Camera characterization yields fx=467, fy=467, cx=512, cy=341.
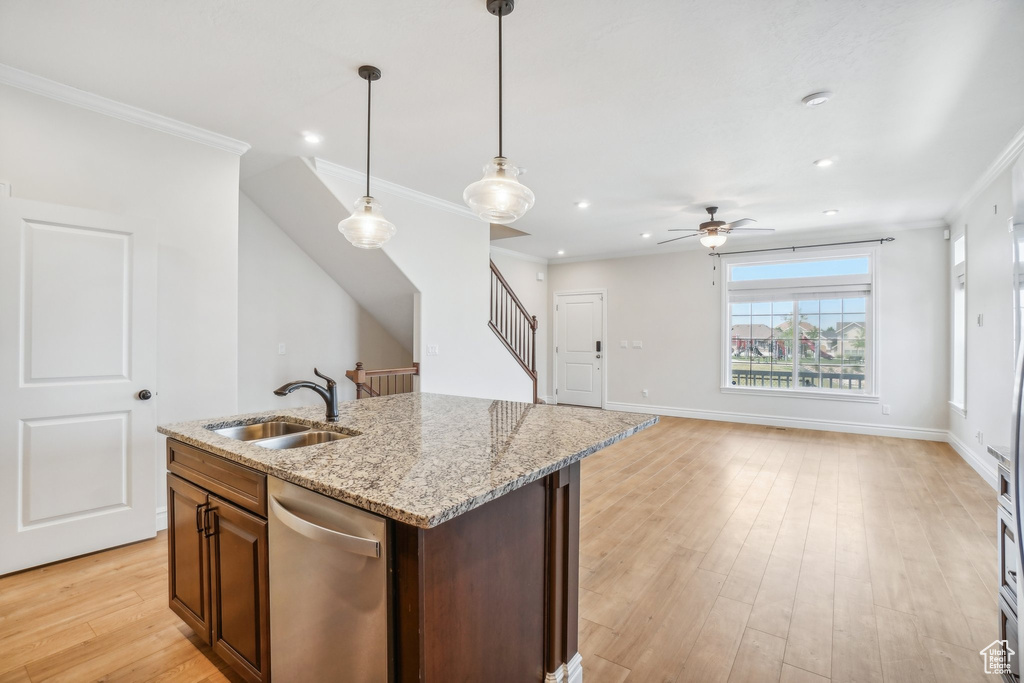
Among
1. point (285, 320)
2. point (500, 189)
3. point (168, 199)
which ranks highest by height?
point (168, 199)

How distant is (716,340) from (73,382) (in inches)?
275

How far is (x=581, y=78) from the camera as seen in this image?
2.54m

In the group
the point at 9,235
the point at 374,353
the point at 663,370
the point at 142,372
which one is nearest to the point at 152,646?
the point at 142,372

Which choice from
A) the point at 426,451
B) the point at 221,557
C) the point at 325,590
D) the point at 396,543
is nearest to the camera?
the point at 396,543

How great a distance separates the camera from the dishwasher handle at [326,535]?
1.16 meters

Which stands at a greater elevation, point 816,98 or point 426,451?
point 816,98

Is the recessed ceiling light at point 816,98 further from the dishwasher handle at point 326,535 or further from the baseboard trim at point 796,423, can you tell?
the baseboard trim at point 796,423

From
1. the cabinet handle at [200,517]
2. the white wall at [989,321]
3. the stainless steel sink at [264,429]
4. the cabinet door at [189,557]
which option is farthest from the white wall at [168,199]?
the white wall at [989,321]

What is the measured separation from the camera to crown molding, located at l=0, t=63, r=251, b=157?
2540mm

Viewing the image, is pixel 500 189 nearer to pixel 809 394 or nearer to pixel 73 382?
pixel 73 382

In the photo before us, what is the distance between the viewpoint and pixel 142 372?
288 centimetres

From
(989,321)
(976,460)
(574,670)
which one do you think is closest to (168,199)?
(574,670)

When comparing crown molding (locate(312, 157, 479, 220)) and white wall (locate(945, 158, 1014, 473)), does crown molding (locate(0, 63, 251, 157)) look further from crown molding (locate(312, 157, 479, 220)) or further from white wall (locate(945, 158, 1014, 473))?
white wall (locate(945, 158, 1014, 473))

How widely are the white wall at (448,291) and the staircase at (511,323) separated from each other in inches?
7.4
